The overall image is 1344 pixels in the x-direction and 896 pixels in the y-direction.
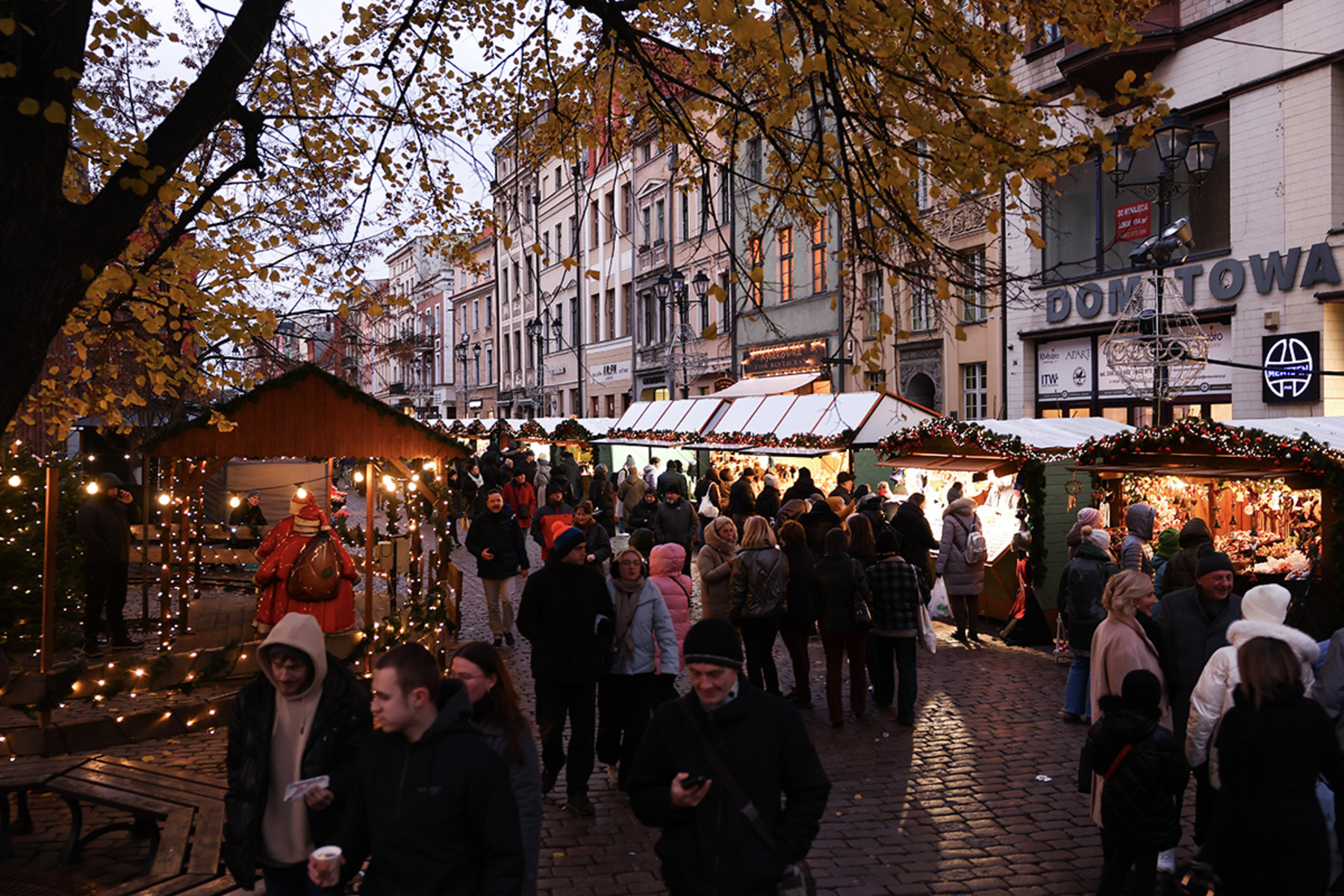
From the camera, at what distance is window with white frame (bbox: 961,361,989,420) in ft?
82.0

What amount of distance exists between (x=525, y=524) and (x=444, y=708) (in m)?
15.2

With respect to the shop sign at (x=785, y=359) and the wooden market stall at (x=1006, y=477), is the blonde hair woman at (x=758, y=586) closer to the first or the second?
the wooden market stall at (x=1006, y=477)

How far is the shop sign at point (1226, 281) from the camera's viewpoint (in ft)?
55.7

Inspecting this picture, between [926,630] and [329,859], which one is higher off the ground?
[329,859]

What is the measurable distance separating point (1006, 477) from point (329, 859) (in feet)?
38.2

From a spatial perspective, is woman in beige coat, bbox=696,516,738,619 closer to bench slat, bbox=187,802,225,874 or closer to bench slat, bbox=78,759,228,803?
bench slat, bbox=78,759,228,803

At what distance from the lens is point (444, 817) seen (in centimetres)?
338

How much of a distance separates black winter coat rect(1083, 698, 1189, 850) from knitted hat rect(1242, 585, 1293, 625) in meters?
0.83

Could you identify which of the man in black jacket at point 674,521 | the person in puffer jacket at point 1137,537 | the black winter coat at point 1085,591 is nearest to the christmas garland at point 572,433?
the man in black jacket at point 674,521

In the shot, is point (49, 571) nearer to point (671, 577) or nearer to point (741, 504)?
point (671, 577)

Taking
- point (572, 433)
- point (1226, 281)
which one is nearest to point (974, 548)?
point (1226, 281)

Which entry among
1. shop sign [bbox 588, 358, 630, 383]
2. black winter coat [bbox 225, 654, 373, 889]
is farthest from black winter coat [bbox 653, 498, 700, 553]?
shop sign [bbox 588, 358, 630, 383]

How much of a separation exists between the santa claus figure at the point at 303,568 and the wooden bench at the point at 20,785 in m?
3.22

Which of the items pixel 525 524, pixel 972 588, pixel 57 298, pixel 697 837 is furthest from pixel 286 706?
pixel 525 524
